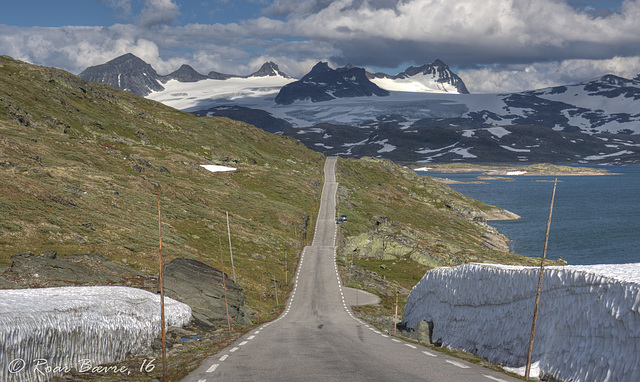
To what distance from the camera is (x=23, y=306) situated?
64.2 ft

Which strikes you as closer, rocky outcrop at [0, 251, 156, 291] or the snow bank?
rocky outcrop at [0, 251, 156, 291]

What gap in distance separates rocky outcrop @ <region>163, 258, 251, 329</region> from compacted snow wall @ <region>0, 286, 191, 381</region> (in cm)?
741

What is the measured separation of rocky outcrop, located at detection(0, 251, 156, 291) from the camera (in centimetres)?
3253

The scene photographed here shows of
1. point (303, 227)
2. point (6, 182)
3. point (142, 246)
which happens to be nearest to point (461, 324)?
point (142, 246)

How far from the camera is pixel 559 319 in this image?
1947 centimetres

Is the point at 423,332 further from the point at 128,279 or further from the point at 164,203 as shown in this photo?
the point at 164,203

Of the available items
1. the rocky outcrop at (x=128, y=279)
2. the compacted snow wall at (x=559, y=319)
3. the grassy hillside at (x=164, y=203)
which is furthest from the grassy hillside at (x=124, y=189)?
the compacted snow wall at (x=559, y=319)

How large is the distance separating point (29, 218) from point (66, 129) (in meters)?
108

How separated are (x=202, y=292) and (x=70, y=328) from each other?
68.5ft

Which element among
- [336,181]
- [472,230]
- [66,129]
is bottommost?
[472,230]

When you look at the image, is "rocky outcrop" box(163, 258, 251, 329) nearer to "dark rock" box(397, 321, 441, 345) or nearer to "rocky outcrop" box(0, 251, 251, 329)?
"rocky outcrop" box(0, 251, 251, 329)

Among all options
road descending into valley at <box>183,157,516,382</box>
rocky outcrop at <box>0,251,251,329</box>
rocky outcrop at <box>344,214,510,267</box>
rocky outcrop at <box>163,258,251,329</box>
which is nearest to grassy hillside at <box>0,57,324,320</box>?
rocky outcrop at <box>0,251,251,329</box>

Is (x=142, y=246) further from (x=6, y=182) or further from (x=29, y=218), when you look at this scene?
(x=6, y=182)

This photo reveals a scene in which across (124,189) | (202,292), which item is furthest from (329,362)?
(124,189)
